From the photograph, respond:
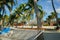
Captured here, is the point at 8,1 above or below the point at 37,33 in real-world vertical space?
above

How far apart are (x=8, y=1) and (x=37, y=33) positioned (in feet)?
102

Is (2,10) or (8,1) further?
(2,10)

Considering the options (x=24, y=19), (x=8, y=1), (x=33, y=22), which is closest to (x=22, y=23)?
(x=24, y=19)

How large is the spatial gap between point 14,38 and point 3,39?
1487 mm

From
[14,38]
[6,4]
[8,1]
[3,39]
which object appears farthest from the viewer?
[6,4]

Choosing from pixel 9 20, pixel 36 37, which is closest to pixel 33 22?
pixel 9 20

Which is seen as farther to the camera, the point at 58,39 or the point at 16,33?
the point at 58,39

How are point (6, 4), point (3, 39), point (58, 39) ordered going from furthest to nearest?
point (6, 4), point (58, 39), point (3, 39)

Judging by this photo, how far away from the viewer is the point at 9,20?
66.2m

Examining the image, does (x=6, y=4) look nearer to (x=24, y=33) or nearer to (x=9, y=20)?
(x=9, y=20)

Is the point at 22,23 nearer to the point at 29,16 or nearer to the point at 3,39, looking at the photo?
the point at 29,16

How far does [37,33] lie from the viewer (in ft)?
36.0

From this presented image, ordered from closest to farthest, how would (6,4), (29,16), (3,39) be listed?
1. (3,39)
2. (6,4)
3. (29,16)

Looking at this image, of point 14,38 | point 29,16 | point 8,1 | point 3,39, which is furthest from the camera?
point 29,16
